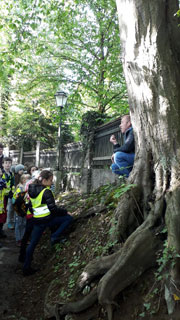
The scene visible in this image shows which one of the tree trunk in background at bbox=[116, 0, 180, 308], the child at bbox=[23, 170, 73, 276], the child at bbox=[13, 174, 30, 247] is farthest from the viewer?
the child at bbox=[13, 174, 30, 247]

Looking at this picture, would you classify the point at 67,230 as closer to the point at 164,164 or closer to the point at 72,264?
the point at 72,264

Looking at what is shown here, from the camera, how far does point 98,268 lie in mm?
3469

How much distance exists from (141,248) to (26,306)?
2.20 meters

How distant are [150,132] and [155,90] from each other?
61 centimetres

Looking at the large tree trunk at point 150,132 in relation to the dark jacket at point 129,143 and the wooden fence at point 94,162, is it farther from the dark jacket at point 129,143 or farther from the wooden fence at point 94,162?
the wooden fence at point 94,162

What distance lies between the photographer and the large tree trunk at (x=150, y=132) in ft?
10.6

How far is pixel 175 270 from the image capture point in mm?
2977

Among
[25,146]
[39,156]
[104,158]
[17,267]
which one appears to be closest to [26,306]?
[17,267]

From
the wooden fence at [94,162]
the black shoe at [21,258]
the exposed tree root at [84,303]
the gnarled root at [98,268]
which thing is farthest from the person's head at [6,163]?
the exposed tree root at [84,303]

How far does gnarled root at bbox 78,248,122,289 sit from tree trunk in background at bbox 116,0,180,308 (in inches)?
32.7

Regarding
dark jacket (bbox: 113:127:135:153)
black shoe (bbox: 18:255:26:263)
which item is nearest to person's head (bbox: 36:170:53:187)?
dark jacket (bbox: 113:127:135:153)

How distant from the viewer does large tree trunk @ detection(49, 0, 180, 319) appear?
10.6ft

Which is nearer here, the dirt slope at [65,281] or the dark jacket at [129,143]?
the dirt slope at [65,281]

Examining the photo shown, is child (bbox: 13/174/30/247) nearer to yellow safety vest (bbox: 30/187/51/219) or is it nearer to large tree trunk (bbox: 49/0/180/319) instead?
yellow safety vest (bbox: 30/187/51/219)
